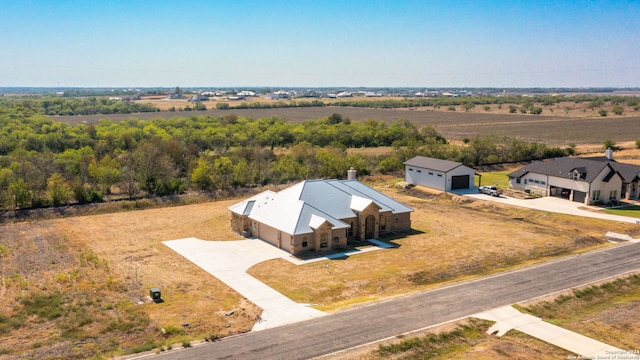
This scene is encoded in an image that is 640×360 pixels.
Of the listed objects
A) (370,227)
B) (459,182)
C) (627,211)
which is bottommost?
(627,211)

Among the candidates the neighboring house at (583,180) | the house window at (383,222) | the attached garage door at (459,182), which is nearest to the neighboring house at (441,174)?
the attached garage door at (459,182)

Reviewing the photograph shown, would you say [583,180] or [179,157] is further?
[179,157]

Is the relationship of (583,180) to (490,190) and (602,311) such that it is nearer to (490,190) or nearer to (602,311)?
(490,190)

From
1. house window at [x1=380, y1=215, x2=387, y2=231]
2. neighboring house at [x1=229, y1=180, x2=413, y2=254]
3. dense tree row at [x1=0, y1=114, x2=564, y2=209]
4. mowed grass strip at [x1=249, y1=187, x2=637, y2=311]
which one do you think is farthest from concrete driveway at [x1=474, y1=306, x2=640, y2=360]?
dense tree row at [x1=0, y1=114, x2=564, y2=209]

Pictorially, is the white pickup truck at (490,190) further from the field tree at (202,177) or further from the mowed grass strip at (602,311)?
the field tree at (202,177)

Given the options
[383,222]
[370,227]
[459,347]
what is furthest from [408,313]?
[383,222]

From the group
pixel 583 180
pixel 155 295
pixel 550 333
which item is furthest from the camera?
pixel 583 180

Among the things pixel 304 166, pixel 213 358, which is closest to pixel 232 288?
pixel 213 358
